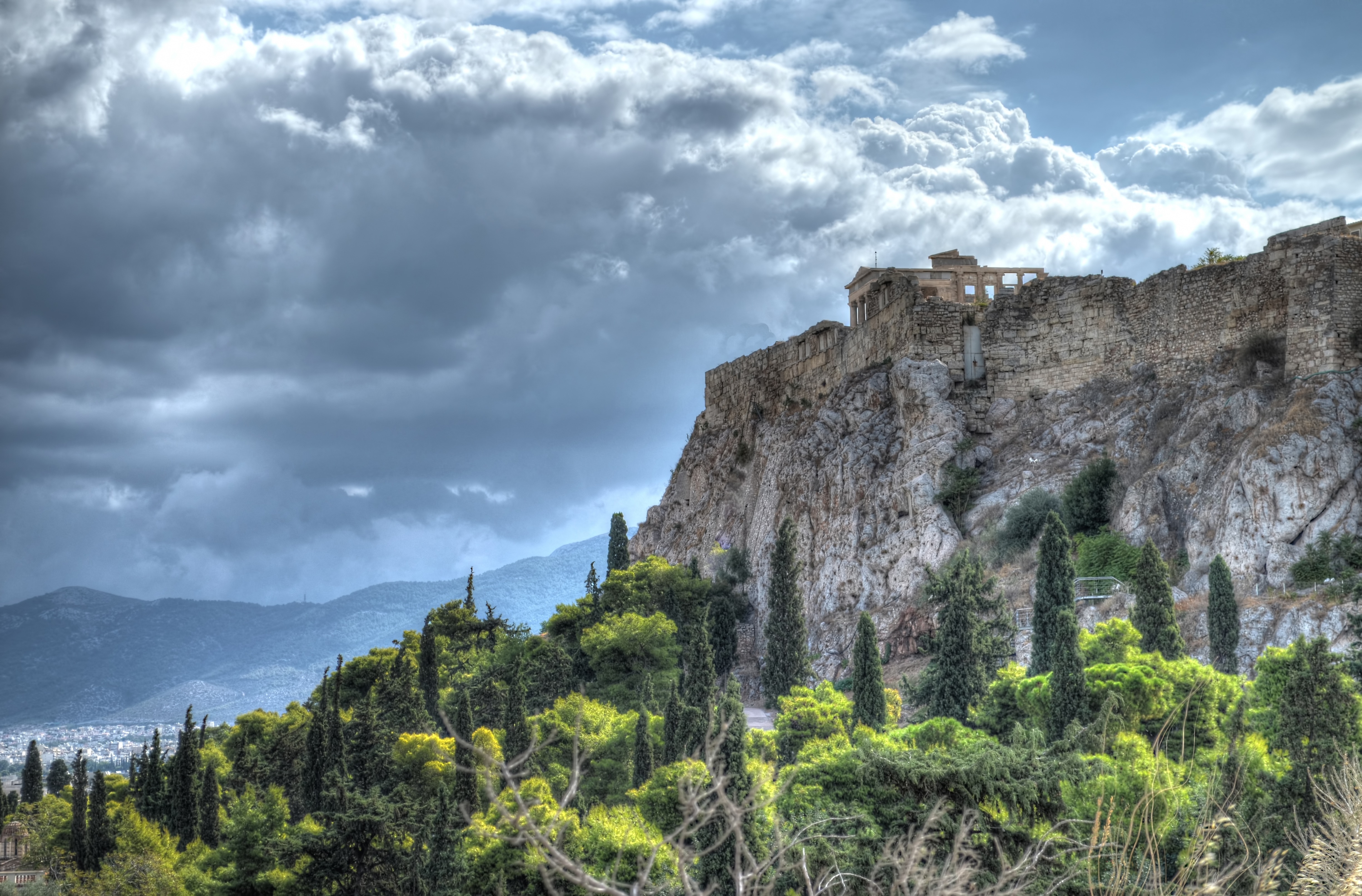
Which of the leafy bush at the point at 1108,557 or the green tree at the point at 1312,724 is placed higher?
the leafy bush at the point at 1108,557

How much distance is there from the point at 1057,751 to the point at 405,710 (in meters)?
32.4

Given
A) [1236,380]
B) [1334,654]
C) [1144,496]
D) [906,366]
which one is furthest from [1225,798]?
[906,366]

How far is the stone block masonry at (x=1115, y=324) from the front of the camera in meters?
34.7

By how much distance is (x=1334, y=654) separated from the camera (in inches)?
890

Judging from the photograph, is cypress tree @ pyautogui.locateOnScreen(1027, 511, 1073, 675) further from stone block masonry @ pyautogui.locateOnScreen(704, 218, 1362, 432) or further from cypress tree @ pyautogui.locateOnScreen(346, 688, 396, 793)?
cypress tree @ pyautogui.locateOnScreen(346, 688, 396, 793)

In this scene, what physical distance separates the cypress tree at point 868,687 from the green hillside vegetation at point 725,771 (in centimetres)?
9

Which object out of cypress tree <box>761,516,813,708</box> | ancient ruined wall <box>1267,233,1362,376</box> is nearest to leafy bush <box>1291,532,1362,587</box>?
ancient ruined wall <box>1267,233,1362,376</box>

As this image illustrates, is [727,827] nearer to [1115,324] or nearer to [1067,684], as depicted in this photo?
[1067,684]

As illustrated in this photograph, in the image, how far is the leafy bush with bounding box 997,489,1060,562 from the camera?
129 ft

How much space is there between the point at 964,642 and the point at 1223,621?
21.9 ft

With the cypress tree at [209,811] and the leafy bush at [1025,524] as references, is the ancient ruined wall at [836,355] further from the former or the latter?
the cypress tree at [209,811]

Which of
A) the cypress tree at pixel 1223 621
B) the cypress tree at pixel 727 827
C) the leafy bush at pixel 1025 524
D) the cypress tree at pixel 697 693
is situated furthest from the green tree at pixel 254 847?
the cypress tree at pixel 1223 621

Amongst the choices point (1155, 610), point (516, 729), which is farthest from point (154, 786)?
point (1155, 610)

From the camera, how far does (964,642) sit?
33.0m
